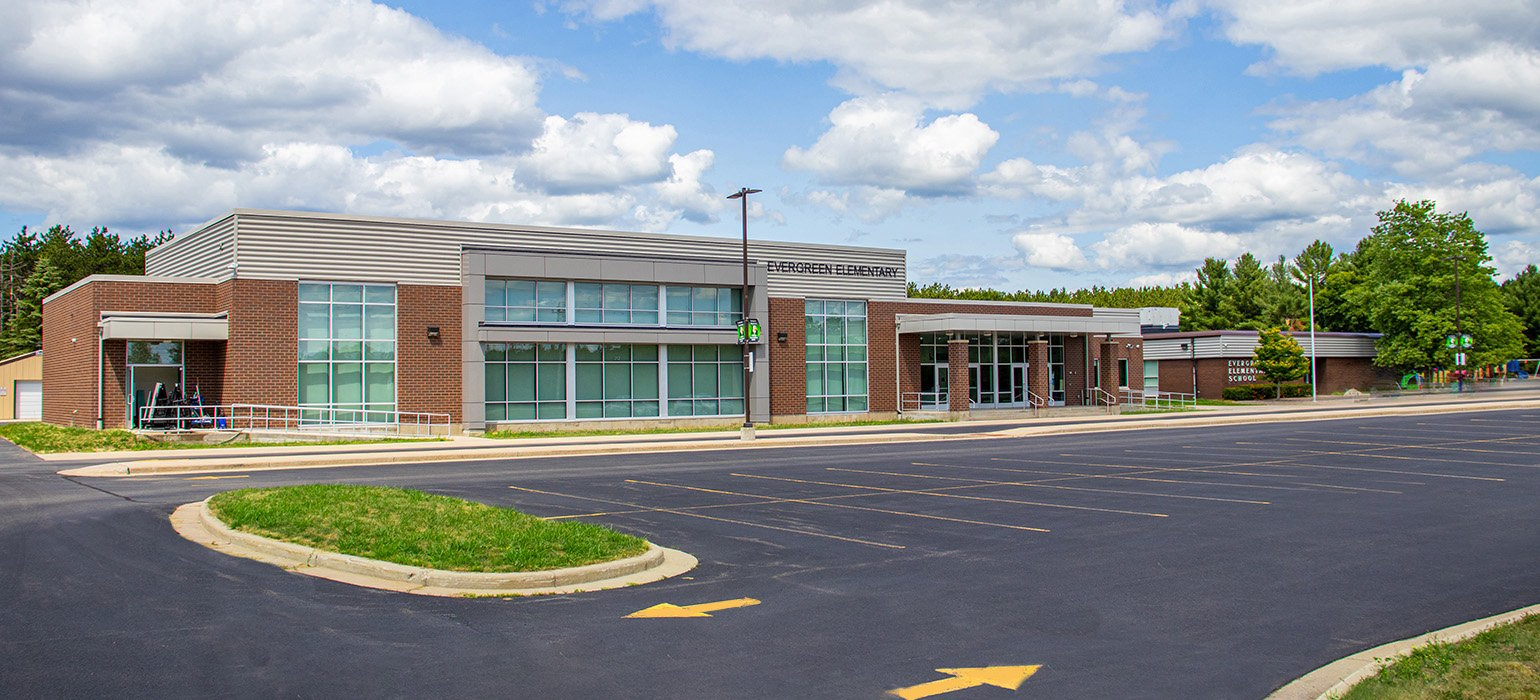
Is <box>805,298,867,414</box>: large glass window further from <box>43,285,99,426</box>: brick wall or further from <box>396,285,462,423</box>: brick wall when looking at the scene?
<box>43,285,99,426</box>: brick wall

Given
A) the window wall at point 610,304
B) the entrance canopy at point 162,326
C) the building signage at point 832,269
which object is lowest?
the entrance canopy at point 162,326

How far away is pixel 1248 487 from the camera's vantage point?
62.0 feet

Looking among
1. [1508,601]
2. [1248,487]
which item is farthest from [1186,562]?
[1248,487]

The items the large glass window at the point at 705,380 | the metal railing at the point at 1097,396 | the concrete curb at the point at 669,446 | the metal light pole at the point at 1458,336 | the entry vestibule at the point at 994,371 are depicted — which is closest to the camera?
the concrete curb at the point at 669,446

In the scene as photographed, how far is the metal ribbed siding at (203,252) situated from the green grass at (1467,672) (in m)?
33.9

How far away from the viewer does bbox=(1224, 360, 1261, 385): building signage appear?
213 feet

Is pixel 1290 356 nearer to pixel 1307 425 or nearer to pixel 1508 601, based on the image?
pixel 1307 425

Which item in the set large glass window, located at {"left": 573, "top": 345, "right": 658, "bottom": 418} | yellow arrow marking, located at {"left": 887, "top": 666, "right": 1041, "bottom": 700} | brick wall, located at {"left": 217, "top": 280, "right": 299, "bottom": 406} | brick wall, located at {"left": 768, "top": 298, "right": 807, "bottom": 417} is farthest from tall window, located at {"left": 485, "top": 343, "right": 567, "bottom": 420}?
yellow arrow marking, located at {"left": 887, "top": 666, "right": 1041, "bottom": 700}

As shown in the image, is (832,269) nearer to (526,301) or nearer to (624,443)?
(526,301)

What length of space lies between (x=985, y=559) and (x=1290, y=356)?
56.5 meters

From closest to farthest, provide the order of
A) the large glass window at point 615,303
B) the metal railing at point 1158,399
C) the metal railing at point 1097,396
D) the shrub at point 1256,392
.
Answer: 1. the large glass window at point 615,303
2. the metal railing at point 1097,396
3. the metal railing at point 1158,399
4. the shrub at point 1256,392

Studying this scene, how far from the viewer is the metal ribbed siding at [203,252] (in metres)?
34.3

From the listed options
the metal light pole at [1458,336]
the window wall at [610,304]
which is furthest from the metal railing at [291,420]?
the metal light pole at [1458,336]

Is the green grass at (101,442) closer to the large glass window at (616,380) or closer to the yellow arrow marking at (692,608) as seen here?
the large glass window at (616,380)
